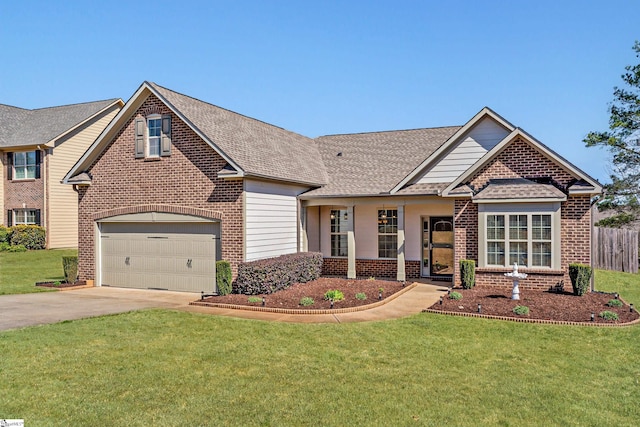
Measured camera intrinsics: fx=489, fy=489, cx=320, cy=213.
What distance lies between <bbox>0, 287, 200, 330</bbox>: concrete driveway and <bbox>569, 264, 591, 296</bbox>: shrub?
10.9 metres

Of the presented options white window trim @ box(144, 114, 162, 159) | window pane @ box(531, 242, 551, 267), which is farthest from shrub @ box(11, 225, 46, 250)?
window pane @ box(531, 242, 551, 267)

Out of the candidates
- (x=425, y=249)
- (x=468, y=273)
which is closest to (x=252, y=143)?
(x=425, y=249)

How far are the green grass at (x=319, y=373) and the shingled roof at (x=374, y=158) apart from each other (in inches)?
329

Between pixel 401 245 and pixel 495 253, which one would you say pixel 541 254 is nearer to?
pixel 495 253

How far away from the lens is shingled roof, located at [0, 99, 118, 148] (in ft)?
99.4

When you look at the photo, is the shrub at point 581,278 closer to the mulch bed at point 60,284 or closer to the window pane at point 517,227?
the window pane at point 517,227

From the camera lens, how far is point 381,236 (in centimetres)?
1928

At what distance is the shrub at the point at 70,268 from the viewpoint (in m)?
17.4

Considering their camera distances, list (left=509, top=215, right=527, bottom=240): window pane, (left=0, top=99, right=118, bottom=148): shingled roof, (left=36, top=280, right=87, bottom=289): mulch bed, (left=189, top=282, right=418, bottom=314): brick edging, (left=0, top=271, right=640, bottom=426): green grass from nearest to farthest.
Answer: (left=0, top=271, right=640, bottom=426): green grass, (left=189, top=282, right=418, bottom=314): brick edging, (left=509, top=215, right=527, bottom=240): window pane, (left=36, top=280, right=87, bottom=289): mulch bed, (left=0, top=99, right=118, bottom=148): shingled roof

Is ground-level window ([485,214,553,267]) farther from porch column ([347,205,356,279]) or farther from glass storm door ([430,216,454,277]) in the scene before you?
porch column ([347,205,356,279])

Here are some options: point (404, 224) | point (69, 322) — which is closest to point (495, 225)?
point (404, 224)

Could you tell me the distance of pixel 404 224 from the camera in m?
18.6

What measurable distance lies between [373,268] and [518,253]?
232 inches

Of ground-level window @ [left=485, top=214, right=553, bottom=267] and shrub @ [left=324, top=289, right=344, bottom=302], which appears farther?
ground-level window @ [left=485, top=214, right=553, bottom=267]
